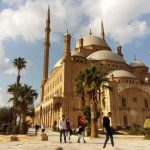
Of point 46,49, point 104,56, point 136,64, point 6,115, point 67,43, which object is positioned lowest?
point 6,115

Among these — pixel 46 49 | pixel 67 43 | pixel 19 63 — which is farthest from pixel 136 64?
pixel 19 63

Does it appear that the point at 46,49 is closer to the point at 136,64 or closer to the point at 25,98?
the point at 136,64

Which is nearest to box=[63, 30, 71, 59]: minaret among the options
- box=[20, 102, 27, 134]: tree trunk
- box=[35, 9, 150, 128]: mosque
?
box=[35, 9, 150, 128]: mosque

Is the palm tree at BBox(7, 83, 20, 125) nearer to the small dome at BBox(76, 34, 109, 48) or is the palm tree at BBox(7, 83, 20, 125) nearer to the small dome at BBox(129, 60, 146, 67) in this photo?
the small dome at BBox(76, 34, 109, 48)

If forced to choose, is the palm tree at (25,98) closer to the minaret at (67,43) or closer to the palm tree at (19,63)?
the palm tree at (19,63)

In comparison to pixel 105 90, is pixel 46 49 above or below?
above

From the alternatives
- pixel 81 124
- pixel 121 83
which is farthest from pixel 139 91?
pixel 81 124

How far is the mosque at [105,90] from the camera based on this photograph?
145 ft

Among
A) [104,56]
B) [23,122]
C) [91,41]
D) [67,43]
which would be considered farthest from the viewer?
[91,41]

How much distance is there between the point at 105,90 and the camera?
45.0m

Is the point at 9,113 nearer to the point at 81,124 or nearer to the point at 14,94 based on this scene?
the point at 14,94

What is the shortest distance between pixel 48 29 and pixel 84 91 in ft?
136

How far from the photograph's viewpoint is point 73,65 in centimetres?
5075

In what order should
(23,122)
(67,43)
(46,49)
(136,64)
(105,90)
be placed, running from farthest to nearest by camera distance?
(46,49) < (136,64) < (67,43) < (105,90) < (23,122)
